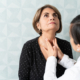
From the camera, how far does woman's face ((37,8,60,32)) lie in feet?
2.44

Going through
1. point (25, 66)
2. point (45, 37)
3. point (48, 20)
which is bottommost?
point (25, 66)

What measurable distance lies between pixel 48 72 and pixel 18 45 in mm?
399

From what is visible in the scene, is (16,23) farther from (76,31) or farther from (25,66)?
(76,31)

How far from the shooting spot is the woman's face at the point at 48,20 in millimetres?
744

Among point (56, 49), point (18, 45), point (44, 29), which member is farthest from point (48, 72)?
point (18, 45)

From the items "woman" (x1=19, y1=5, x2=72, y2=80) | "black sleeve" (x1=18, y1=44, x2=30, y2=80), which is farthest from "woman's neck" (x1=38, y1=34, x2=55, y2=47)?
"black sleeve" (x1=18, y1=44, x2=30, y2=80)

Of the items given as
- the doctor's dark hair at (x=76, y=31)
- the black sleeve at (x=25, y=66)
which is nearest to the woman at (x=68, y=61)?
the doctor's dark hair at (x=76, y=31)

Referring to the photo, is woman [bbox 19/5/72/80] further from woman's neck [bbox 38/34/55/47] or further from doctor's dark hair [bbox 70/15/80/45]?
doctor's dark hair [bbox 70/15/80/45]

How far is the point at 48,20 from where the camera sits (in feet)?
2.47

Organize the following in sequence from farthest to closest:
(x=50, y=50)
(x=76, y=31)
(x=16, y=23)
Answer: (x=16, y=23) < (x=50, y=50) < (x=76, y=31)

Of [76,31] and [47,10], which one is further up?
[47,10]

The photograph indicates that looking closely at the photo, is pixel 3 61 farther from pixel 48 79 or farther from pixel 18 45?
pixel 48 79

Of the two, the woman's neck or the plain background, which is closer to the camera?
the woman's neck

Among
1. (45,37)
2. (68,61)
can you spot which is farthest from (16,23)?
(68,61)
